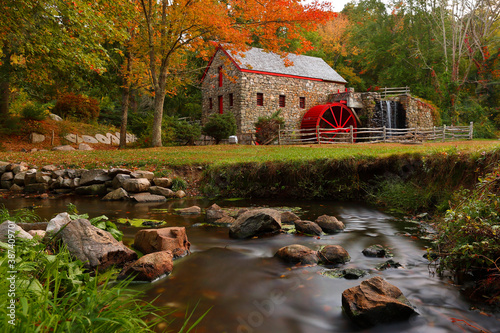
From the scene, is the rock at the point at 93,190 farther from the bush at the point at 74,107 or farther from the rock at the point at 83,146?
the bush at the point at 74,107

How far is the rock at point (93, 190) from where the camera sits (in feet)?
30.5

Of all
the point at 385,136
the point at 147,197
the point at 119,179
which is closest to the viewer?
the point at 147,197

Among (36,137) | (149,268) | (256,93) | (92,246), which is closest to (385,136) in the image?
(256,93)

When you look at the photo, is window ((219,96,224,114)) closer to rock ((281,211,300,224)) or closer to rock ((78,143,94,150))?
rock ((78,143,94,150))

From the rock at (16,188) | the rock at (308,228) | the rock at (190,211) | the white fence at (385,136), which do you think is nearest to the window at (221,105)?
the white fence at (385,136)

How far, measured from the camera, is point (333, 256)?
389 cm

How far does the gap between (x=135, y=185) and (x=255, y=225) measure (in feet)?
16.3

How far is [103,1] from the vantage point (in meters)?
10.3

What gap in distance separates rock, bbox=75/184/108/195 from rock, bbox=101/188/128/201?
848mm

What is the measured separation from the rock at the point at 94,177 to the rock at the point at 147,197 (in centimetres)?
160

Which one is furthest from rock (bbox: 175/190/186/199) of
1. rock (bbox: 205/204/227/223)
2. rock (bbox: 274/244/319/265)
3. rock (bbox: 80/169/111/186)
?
rock (bbox: 274/244/319/265)

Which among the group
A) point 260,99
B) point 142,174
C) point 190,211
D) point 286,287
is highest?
point 260,99

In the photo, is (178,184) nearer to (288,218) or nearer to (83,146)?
(288,218)

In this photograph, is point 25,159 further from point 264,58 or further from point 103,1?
point 264,58
